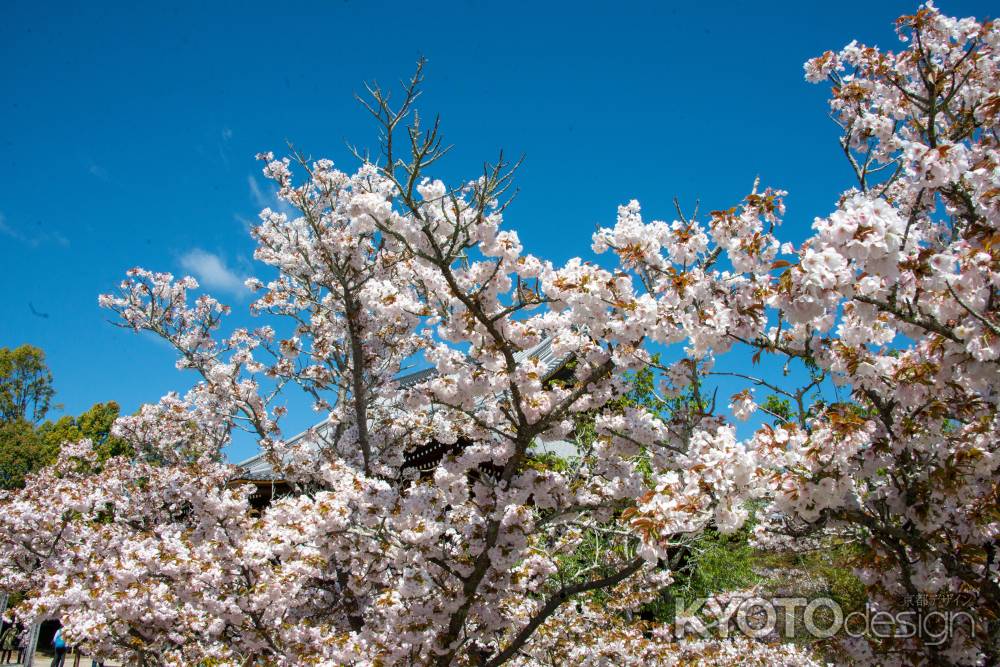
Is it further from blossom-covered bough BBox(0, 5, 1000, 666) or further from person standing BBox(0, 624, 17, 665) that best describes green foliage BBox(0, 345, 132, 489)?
blossom-covered bough BBox(0, 5, 1000, 666)

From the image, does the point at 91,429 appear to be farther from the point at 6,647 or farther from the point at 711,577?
the point at 711,577

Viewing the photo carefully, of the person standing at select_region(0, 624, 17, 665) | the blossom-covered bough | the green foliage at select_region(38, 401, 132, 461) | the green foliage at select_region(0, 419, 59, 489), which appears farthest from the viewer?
the green foliage at select_region(38, 401, 132, 461)

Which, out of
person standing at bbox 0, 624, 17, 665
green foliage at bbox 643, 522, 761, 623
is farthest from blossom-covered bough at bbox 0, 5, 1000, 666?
person standing at bbox 0, 624, 17, 665


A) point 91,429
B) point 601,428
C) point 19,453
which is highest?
point 91,429

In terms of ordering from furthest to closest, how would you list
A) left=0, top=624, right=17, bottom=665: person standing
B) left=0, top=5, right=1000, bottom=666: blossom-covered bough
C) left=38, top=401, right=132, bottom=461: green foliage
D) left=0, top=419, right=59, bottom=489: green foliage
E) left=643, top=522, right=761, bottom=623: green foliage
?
left=38, top=401, right=132, bottom=461: green foliage
left=0, top=419, right=59, bottom=489: green foliage
left=0, top=624, right=17, bottom=665: person standing
left=643, top=522, right=761, bottom=623: green foliage
left=0, top=5, right=1000, bottom=666: blossom-covered bough

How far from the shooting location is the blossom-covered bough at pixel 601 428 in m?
3.73

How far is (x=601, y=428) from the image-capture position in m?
5.32

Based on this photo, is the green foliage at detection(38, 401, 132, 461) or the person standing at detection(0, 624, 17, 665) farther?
the green foliage at detection(38, 401, 132, 461)

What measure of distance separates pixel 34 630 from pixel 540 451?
39.7 ft

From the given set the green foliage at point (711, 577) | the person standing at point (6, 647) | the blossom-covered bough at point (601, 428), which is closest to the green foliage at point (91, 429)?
the person standing at point (6, 647)

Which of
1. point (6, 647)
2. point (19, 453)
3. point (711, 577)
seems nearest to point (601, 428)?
point (711, 577)

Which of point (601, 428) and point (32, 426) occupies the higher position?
A: point (32, 426)

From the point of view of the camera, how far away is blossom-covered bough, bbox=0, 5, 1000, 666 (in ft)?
12.2

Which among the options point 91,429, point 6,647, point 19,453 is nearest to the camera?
point 6,647
